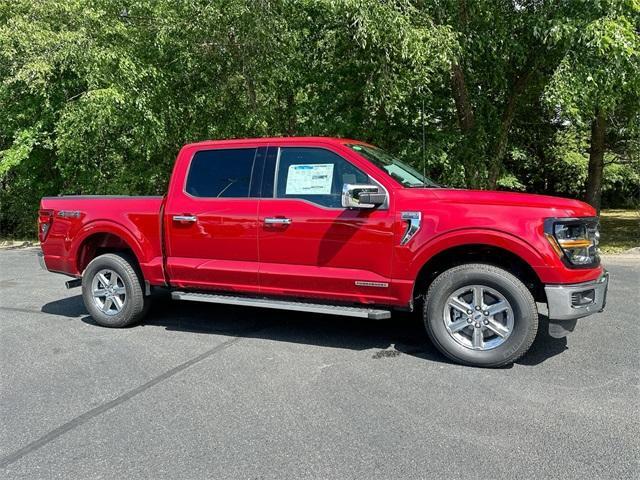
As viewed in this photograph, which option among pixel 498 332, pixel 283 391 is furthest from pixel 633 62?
pixel 283 391

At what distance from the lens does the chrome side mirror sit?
4.57m

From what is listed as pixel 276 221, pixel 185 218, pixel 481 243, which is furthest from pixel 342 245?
pixel 185 218

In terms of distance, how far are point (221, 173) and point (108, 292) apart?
1912 millimetres

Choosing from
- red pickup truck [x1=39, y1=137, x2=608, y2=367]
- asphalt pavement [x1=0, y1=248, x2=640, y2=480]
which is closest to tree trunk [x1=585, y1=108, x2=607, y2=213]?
asphalt pavement [x1=0, y1=248, x2=640, y2=480]

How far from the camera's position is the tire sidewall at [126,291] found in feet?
19.2

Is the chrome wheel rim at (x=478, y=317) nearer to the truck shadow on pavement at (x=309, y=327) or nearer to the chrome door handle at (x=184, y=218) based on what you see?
the truck shadow on pavement at (x=309, y=327)

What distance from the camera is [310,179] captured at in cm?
508

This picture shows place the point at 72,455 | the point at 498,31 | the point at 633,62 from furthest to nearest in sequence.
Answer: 1. the point at 498,31
2. the point at 633,62
3. the point at 72,455

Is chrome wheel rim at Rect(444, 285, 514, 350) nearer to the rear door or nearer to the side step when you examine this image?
the side step

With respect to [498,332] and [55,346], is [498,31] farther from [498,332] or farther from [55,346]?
[55,346]

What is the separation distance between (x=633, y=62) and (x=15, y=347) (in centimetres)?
884

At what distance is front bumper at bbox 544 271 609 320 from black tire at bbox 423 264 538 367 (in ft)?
0.48

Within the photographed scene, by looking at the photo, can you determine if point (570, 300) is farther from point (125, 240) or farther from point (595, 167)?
point (595, 167)

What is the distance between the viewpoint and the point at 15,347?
5316 millimetres
